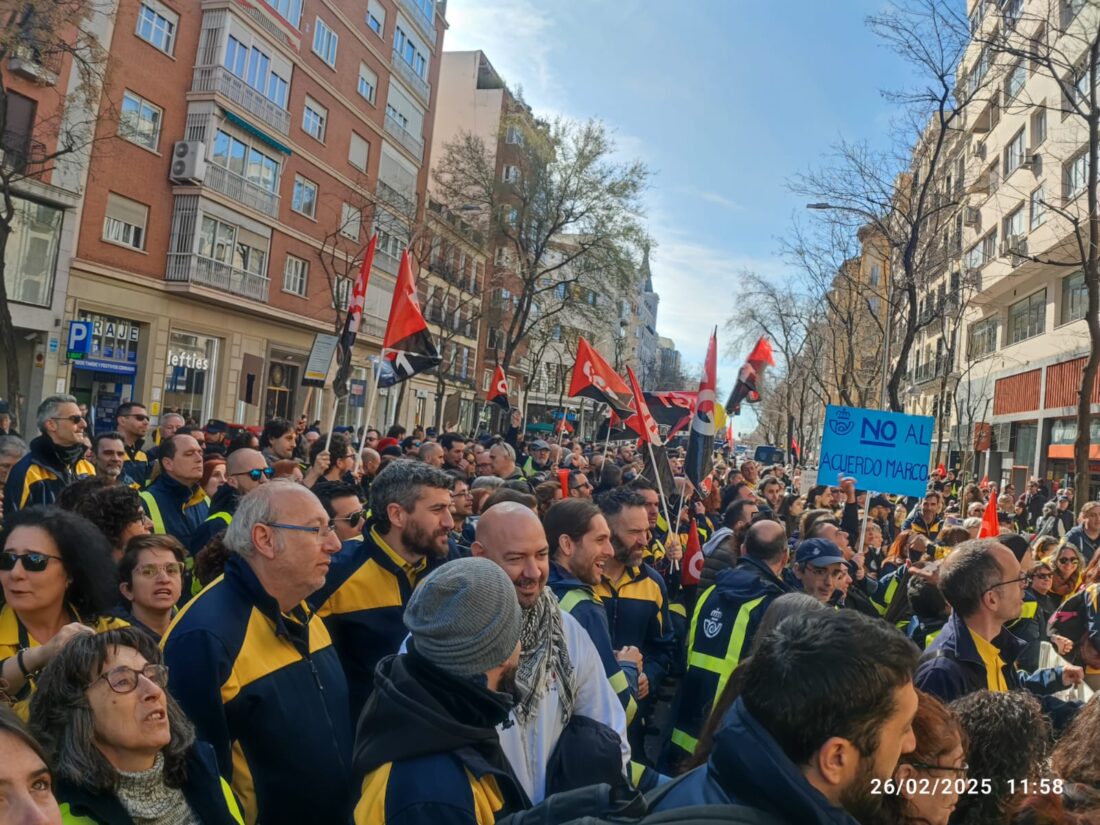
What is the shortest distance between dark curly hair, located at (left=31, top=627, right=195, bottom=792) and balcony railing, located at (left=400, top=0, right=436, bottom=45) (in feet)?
131

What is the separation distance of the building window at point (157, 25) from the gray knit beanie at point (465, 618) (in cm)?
2662

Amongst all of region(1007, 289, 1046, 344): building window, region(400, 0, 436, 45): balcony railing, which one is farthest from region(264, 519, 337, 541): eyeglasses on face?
region(400, 0, 436, 45): balcony railing

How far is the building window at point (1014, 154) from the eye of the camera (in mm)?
29422

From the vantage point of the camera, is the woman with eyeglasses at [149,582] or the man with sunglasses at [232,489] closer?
the woman with eyeglasses at [149,582]

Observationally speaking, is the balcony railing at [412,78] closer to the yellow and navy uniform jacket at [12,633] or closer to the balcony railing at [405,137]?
Answer: the balcony railing at [405,137]

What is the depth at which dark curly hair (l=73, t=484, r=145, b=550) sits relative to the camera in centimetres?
392

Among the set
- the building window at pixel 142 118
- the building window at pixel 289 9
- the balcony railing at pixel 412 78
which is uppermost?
the balcony railing at pixel 412 78

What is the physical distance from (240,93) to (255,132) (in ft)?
4.60

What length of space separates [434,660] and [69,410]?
4781mm

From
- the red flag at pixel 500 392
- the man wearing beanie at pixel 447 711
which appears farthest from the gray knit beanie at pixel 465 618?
the red flag at pixel 500 392

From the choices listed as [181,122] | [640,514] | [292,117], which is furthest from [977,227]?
Answer: [640,514]

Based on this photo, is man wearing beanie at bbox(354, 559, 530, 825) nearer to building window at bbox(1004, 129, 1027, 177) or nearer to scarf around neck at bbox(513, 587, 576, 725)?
scarf around neck at bbox(513, 587, 576, 725)

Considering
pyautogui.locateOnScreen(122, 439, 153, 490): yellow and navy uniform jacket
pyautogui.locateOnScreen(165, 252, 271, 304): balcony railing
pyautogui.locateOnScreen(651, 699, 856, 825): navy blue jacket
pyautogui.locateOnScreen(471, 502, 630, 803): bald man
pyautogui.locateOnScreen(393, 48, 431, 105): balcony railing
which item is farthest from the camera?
pyautogui.locateOnScreen(393, 48, 431, 105): balcony railing

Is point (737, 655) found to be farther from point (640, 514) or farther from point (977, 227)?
point (977, 227)
